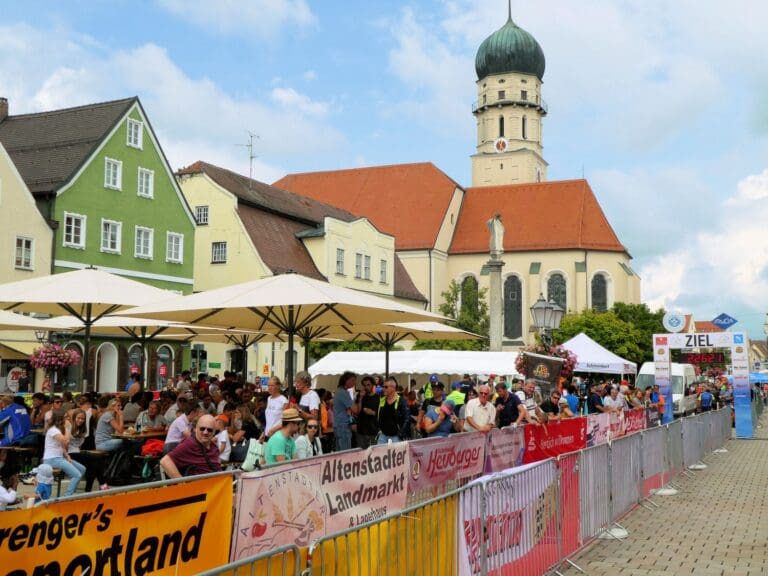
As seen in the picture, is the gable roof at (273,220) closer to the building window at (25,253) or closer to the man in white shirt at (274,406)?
the building window at (25,253)

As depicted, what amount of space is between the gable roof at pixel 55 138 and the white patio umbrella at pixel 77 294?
810 inches

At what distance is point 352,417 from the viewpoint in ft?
49.6

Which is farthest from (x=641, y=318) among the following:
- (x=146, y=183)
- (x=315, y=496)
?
(x=315, y=496)

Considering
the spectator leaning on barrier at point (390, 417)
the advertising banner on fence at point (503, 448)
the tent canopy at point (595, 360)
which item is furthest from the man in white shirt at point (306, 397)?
the tent canopy at point (595, 360)

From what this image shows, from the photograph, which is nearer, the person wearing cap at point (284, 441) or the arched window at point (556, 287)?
the person wearing cap at point (284, 441)

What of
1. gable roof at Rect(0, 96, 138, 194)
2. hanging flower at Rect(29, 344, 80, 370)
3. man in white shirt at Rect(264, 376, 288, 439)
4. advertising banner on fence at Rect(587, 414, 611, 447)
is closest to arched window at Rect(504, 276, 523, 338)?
gable roof at Rect(0, 96, 138, 194)

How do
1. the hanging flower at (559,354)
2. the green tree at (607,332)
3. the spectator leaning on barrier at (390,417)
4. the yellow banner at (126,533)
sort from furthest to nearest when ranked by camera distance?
the green tree at (607,332) → the hanging flower at (559,354) → the spectator leaning on barrier at (390,417) → the yellow banner at (126,533)

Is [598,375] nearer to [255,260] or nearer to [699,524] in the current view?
[255,260]

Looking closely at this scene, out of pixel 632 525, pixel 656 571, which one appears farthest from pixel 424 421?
pixel 656 571

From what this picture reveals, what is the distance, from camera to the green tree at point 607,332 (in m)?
62.9

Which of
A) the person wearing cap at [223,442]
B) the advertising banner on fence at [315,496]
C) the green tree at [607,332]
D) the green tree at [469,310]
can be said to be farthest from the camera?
the green tree at [607,332]

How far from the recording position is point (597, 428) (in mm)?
Answer: 16031

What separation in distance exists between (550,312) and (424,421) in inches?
423

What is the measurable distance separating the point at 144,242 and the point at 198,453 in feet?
108
